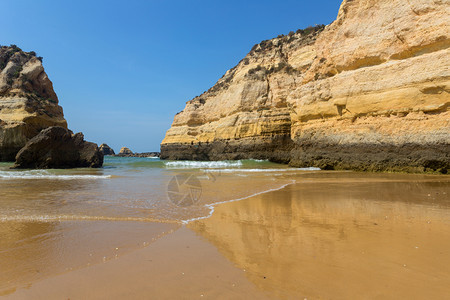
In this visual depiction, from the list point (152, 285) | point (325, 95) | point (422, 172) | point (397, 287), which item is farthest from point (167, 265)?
point (325, 95)

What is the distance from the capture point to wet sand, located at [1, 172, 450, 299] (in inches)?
74.4

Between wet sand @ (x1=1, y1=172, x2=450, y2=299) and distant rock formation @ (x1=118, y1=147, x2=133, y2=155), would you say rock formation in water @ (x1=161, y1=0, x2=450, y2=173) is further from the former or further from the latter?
distant rock formation @ (x1=118, y1=147, x2=133, y2=155)

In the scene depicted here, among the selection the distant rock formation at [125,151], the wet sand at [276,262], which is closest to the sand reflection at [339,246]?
the wet sand at [276,262]

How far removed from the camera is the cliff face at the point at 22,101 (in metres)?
23.8

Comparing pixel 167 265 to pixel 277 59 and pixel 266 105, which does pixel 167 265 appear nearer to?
pixel 266 105

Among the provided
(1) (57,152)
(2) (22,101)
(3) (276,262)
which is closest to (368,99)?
(3) (276,262)

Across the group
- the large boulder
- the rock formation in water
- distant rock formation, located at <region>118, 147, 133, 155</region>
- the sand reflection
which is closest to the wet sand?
the sand reflection

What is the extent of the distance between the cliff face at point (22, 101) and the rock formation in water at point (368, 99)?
66.9 feet

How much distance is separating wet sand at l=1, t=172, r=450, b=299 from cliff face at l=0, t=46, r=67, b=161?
27.3 m

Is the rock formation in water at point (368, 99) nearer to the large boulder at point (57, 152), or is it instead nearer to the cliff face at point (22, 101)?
the large boulder at point (57, 152)

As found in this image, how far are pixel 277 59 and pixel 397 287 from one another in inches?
1130

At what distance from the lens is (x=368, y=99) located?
44.6ft

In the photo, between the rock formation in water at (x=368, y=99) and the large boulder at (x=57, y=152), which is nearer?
the rock formation in water at (x=368, y=99)

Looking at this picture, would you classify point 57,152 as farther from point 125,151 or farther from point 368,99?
point 125,151
